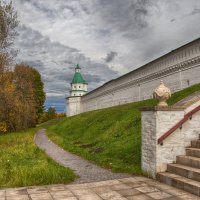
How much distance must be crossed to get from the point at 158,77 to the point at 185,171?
85.3 ft

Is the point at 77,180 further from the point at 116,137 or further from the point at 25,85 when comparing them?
the point at 25,85

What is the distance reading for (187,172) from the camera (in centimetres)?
743

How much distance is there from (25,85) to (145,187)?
30.0m

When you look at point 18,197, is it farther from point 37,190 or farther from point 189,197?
point 189,197

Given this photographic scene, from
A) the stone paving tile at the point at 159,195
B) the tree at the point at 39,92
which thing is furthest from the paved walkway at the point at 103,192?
the tree at the point at 39,92

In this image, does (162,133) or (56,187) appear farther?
(162,133)

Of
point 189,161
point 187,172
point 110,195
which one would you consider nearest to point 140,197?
point 110,195

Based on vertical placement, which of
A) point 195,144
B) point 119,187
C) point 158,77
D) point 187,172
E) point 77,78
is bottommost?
point 119,187

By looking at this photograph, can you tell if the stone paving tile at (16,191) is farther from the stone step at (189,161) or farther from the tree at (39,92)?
the tree at (39,92)

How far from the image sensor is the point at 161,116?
27.4ft

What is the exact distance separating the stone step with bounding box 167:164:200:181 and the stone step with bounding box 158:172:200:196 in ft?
0.38

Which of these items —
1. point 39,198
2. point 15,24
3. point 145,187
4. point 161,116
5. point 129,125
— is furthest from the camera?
point 15,24

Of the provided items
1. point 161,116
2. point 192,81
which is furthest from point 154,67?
point 161,116

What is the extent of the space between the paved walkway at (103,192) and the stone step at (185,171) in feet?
1.80
